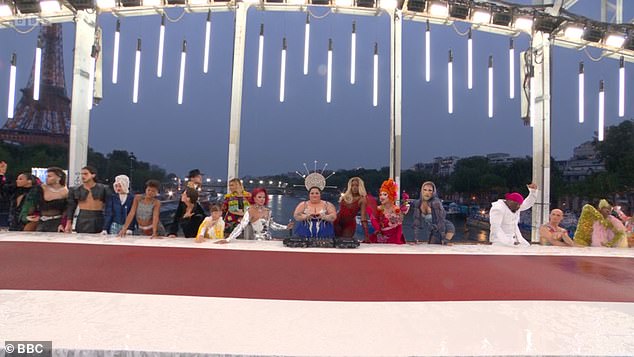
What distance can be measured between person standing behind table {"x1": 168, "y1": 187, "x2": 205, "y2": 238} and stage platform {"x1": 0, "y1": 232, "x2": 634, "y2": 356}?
3.06 ft

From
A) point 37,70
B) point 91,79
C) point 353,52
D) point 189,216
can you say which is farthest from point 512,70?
point 37,70

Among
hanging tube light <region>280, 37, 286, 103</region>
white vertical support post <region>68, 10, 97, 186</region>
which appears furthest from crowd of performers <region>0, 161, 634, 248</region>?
hanging tube light <region>280, 37, 286, 103</region>

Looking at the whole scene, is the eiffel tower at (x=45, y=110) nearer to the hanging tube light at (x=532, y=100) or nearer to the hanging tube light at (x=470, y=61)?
the hanging tube light at (x=470, y=61)

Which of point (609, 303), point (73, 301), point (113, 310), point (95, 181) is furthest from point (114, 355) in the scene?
A: point (95, 181)

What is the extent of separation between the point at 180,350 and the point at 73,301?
69 centimetres

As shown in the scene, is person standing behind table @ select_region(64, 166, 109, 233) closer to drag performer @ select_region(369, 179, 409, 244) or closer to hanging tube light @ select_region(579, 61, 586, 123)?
drag performer @ select_region(369, 179, 409, 244)

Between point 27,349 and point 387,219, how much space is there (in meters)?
2.78

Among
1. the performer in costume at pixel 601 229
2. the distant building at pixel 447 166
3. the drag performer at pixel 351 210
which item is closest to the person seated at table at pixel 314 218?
the drag performer at pixel 351 210

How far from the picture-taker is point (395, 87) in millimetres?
5980

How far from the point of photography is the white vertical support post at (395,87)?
5.91 m

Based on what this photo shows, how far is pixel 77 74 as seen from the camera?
5.63 m

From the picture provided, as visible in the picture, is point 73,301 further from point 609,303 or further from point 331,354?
point 609,303

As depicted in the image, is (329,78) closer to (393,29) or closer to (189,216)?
(393,29)

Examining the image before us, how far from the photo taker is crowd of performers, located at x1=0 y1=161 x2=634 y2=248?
3.21 metres
